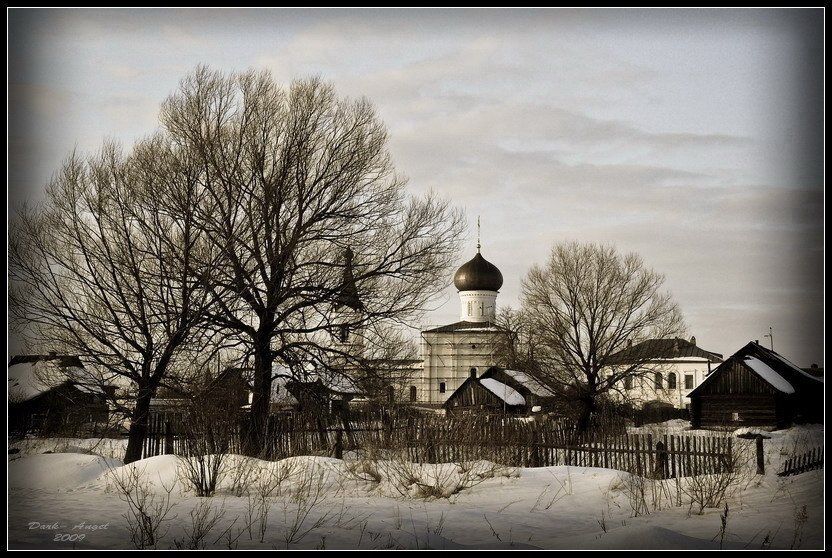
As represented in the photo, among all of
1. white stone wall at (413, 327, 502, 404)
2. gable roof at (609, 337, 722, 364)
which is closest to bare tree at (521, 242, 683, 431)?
gable roof at (609, 337, 722, 364)

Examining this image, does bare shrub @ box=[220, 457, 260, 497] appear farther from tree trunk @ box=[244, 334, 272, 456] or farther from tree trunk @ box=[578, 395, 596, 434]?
tree trunk @ box=[578, 395, 596, 434]

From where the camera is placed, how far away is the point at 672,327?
33750mm

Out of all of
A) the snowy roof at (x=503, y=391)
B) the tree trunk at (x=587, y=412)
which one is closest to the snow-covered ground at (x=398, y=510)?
the tree trunk at (x=587, y=412)

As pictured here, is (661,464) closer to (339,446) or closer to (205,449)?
(339,446)

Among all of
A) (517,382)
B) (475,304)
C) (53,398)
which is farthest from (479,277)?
(53,398)

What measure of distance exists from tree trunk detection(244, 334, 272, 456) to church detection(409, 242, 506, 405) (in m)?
44.4

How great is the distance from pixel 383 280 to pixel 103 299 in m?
5.70

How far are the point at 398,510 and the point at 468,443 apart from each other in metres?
5.55

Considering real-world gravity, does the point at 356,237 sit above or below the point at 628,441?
above

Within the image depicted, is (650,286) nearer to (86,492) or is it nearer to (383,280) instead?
(383,280)

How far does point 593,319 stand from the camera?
33.5 m

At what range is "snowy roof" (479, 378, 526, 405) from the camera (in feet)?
140

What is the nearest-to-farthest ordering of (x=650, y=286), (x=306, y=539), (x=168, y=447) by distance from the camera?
(x=306, y=539) < (x=168, y=447) < (x=650, y=286)

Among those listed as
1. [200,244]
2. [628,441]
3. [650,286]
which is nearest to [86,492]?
[200,244]
